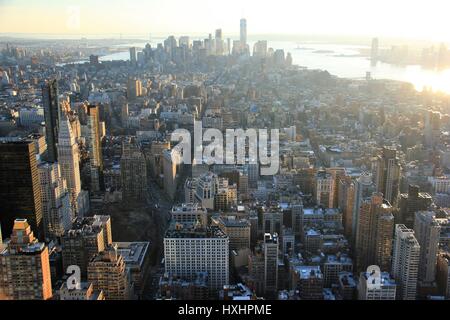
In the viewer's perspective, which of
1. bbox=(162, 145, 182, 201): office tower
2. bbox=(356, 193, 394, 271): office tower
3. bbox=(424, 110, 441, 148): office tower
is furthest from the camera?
bbox=(424, 110, 441, 148): office tower

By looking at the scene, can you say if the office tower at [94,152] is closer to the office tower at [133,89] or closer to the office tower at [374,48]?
the office tower at [374,48]

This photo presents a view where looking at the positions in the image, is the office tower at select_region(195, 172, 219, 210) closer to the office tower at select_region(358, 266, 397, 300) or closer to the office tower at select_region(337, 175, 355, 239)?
the office tower at select_region(337, 175, 355, 239)

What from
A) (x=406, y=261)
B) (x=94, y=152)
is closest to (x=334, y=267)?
(x=406, y=261)

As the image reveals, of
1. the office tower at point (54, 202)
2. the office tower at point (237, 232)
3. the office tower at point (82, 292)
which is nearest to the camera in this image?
the office tower at point (82, 292)

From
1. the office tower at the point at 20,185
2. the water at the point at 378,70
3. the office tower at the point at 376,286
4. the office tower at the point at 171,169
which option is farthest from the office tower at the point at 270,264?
the water at the point at 378,70

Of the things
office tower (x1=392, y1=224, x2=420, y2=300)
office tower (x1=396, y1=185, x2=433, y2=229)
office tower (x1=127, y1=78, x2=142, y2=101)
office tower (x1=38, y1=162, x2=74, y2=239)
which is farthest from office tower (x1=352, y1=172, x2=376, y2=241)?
office tower (x1=127, y1=78, x2=142, y2=101)

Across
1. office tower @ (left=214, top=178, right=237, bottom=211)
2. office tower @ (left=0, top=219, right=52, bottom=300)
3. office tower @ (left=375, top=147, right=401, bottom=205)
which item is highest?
office tower @ (left=0, top=219, right=52, bottom=300)
